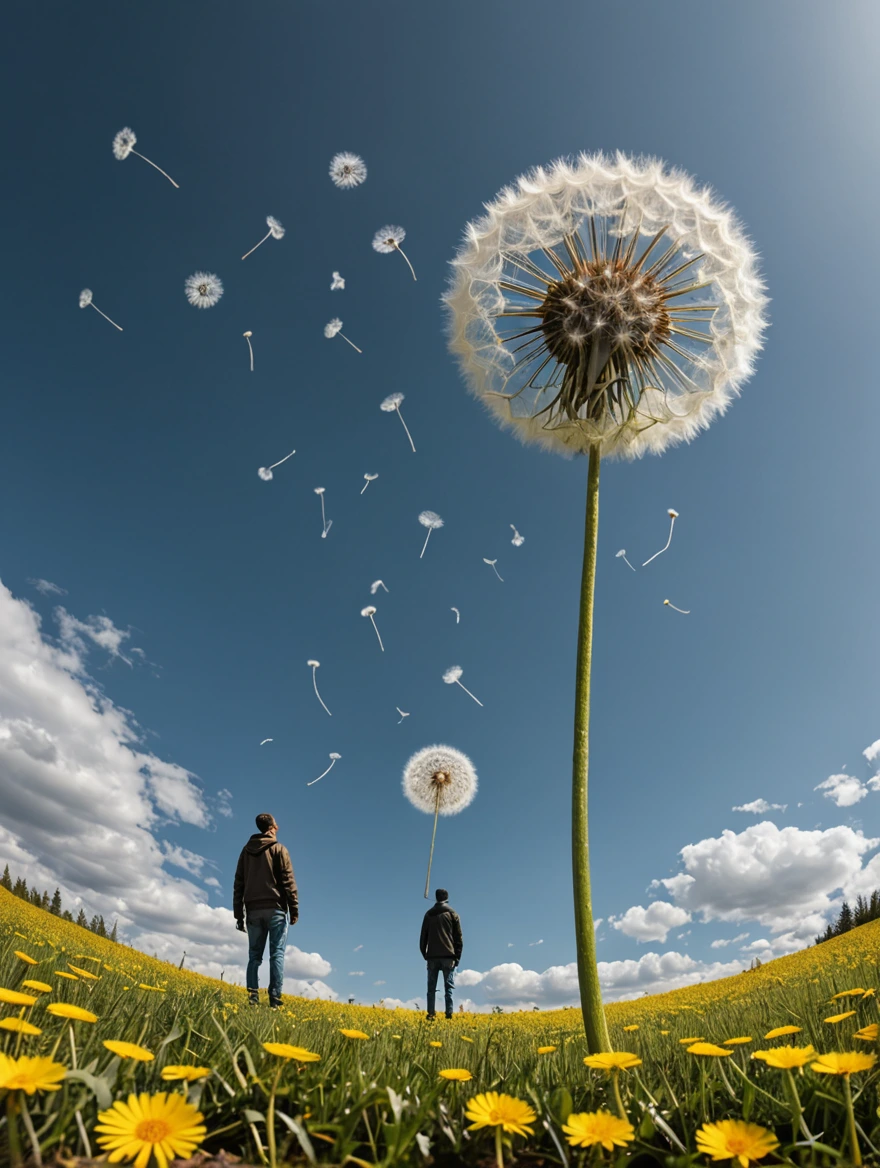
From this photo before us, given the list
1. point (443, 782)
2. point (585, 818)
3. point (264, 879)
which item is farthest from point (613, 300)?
point (443, 782)

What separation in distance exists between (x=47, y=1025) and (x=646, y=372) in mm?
4735

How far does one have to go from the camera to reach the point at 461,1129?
1616mm

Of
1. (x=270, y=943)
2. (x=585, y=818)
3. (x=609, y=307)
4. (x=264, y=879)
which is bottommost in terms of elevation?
(x=270, y=943)

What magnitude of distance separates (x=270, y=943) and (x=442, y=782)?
348 inches

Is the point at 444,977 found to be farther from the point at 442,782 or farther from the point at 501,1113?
the point at 501,1113

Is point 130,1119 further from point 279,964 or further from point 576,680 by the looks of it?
point 279,964

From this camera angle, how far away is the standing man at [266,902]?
7.59 m

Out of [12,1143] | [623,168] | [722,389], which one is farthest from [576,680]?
[623,168]

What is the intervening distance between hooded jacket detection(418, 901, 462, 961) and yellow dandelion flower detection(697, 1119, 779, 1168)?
33.3 feet

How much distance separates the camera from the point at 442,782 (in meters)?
16.2

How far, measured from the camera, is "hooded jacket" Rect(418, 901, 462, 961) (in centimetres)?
1051

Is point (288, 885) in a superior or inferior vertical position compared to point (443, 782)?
inferior

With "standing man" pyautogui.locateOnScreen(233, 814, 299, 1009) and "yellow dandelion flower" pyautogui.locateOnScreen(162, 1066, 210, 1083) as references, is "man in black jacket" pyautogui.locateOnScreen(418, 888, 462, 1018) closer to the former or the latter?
"standing man" pyautogui.locateOnScreen(233, 814, 299, 1009)

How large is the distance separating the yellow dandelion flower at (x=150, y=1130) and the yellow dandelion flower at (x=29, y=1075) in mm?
105
